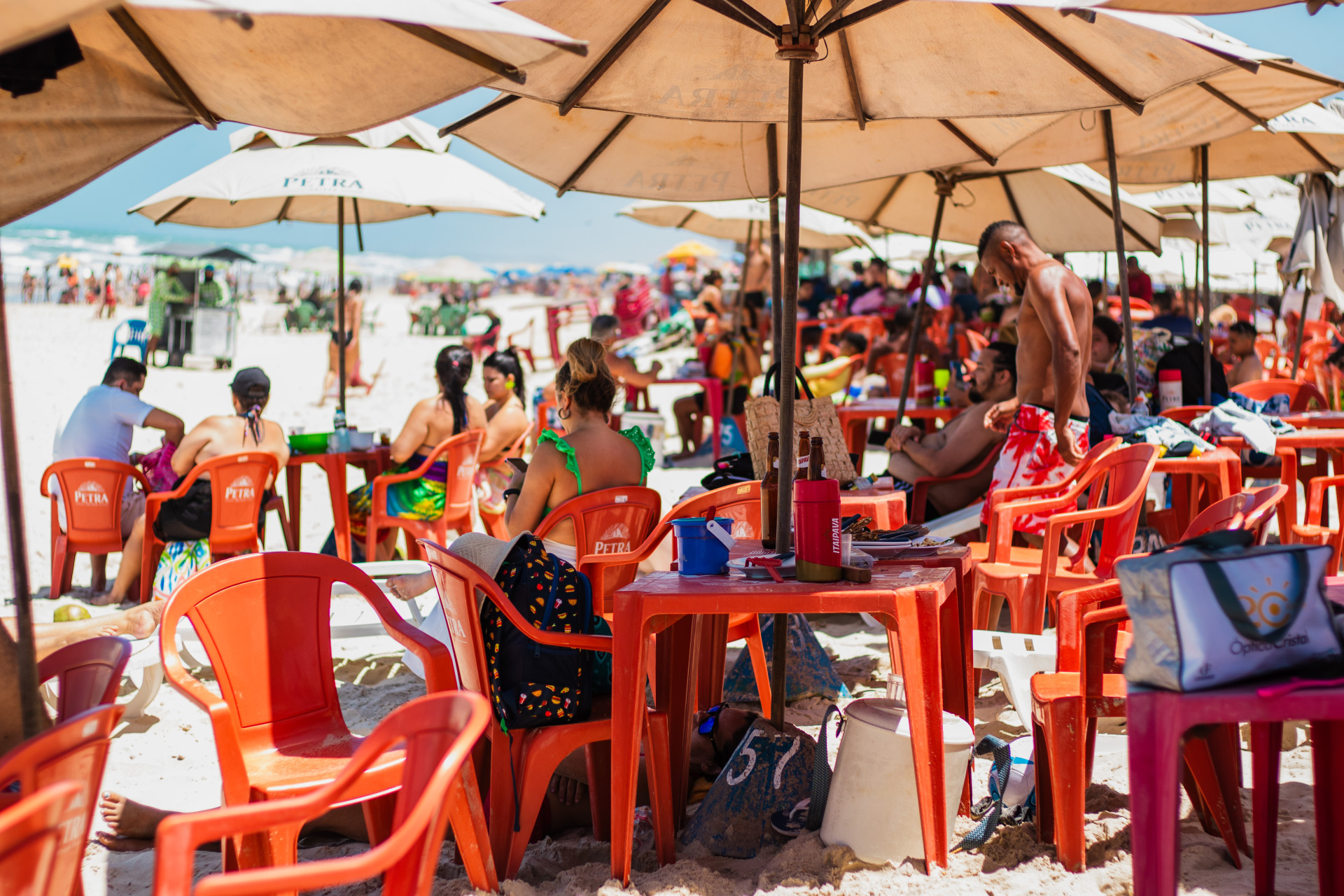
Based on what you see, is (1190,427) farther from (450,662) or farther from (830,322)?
(830,322)

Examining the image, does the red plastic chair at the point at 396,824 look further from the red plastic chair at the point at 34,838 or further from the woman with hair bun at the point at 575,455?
the woman with hair bun at the point at 575,455

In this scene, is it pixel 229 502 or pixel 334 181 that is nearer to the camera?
pixel 229 502

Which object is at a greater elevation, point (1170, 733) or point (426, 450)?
point (426, 450)

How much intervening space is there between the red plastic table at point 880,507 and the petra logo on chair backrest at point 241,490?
3.12 m

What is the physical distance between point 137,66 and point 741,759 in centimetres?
254

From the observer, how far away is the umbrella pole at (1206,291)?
5.87m

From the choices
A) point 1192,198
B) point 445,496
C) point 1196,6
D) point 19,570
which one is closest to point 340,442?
point 445,496

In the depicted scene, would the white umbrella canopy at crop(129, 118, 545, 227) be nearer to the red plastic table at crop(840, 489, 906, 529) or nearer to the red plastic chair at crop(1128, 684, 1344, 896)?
the red plastic table at crop(840, 489, 906, 529)

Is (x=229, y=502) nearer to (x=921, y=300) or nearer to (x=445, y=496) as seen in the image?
(x=445, y=496)

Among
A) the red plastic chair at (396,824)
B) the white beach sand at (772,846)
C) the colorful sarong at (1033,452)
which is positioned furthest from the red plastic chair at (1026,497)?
the red plastic chair at (396,824)

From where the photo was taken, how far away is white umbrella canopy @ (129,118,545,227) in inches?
226

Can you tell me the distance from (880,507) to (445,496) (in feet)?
9.31

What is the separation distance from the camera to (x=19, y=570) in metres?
2.06

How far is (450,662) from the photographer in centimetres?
257
